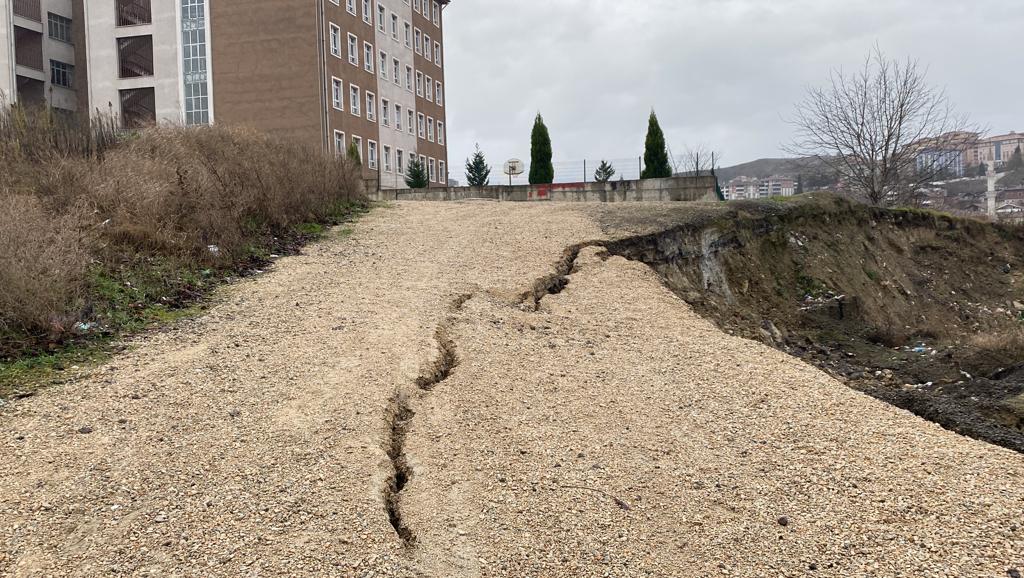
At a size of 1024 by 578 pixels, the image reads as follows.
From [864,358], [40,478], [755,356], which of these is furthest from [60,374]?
[864,358]

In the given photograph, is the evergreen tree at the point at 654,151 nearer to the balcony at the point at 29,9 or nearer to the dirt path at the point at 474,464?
the dirt path at the point at 474,464

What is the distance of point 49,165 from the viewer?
9.81 metres

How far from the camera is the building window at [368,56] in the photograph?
42812 millimetres

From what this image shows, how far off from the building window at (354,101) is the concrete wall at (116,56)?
8.05 metres

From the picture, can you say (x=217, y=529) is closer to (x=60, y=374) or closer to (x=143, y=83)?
(x=60, y=374)

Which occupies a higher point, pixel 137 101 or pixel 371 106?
pixel 137 101

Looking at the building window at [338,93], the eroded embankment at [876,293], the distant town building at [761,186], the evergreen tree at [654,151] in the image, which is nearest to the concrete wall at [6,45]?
the building window at [338,93]

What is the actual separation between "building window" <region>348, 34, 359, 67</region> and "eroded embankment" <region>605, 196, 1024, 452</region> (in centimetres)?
2864

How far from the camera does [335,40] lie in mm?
39656

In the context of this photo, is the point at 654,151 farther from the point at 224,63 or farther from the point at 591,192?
the point at 224,63

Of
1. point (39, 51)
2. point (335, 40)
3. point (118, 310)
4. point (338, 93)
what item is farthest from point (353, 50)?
point (118, 310)

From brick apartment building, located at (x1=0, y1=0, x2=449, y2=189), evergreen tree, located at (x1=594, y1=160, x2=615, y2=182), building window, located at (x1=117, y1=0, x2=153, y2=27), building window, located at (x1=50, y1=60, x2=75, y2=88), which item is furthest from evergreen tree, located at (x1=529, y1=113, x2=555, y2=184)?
building window, located at (x1=50, y1=60, x2=75, y2=88)

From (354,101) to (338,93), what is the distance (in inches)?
74.5

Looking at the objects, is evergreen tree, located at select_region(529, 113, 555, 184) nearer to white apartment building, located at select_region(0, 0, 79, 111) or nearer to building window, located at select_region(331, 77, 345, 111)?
building window, located at select_region(331, 77, 345, 111)
